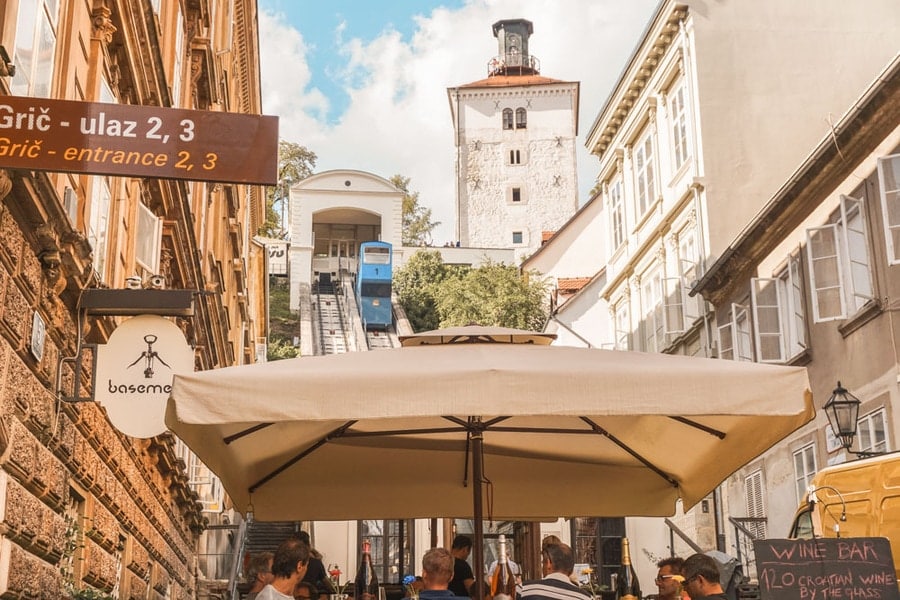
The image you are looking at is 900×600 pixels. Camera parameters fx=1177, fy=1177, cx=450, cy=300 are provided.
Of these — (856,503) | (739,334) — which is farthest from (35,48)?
(739,334)

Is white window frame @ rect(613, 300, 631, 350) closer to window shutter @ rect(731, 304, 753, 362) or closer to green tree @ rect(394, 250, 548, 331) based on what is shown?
window shutter @ rect(731, 304, 753, 362)

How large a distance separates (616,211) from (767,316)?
1345cm

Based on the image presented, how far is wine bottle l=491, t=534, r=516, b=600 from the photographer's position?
7.19 metres

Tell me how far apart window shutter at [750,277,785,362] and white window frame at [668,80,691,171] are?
581cm

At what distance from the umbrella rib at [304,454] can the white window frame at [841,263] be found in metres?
11.6

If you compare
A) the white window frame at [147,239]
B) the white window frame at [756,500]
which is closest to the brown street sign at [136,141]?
the white window frame at [147,239]

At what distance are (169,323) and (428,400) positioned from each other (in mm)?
4812

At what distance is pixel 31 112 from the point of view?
643 cm

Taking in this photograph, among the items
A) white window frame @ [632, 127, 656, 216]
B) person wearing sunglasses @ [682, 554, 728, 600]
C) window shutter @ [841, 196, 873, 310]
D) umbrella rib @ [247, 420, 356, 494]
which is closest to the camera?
person wearing sunglasses @ [682, 554, 728, 600]

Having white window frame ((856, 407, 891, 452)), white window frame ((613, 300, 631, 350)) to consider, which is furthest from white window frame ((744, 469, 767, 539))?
white window frame ((613, 300, 631, 350))

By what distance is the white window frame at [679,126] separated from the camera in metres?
28.3

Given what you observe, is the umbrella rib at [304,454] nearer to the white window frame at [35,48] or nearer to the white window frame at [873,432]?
the white window frame at [35,48]

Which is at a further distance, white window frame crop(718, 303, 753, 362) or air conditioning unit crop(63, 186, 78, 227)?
white window frame crop(718, 303, 753, 362)

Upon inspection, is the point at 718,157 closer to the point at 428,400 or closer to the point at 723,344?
the point at 723,344
